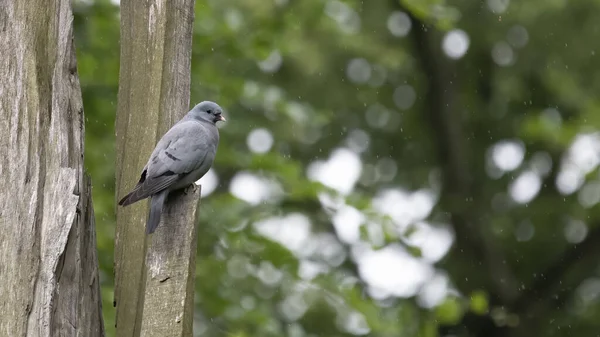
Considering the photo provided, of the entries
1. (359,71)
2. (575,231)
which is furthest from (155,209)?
(575,231)

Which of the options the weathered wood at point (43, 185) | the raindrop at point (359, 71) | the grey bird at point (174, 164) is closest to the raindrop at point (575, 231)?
the raindrop at point (359, 71)

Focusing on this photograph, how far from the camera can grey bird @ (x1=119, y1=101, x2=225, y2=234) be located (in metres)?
3.05

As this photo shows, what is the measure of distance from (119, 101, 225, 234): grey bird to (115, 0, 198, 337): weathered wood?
0.10 metres

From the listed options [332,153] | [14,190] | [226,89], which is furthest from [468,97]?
[14,190]

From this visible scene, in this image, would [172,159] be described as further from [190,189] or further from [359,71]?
[359,71]

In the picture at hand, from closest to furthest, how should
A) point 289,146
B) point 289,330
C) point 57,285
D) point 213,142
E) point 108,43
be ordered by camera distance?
point 57,285 < point 213,142 < point 108,43 < point 289,330 < point 289,146

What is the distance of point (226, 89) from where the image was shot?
7.00 meters

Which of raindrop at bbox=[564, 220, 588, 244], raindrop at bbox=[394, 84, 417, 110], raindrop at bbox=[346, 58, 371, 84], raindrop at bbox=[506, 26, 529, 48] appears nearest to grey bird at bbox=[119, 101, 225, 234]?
raindrop at bbox=[346, 58, 371, 84]

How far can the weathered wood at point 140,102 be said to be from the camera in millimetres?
3258

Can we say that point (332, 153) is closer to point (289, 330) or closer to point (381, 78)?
point (381, 78)

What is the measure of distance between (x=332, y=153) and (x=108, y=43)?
4733mm

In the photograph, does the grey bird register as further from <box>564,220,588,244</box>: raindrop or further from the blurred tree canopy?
<box>564,220,588,244</box>: raindrop

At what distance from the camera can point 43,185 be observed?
3068mm

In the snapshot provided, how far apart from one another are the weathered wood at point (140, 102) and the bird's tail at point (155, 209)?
250mm
